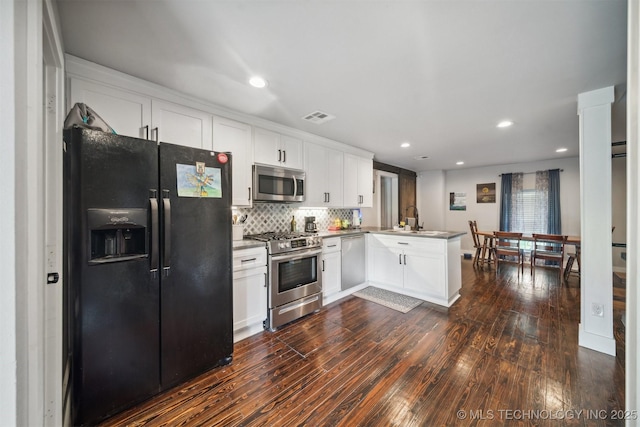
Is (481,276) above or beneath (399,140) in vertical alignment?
beneath

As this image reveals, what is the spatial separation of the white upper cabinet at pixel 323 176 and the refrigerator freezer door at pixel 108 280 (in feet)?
7.03

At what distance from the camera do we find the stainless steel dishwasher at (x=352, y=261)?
3609mm

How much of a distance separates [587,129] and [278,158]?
3.17 meters

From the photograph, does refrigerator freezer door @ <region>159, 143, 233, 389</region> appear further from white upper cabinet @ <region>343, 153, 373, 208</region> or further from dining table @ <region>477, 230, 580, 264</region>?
dining table @ <region>477, 230, 580, 264</region>

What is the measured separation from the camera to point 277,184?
311cm

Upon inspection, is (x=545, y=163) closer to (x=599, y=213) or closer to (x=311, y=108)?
(x=599, y=213)

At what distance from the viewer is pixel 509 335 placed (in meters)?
2.50

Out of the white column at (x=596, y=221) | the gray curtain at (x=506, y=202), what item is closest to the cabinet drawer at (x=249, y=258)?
the white column at (x=596, y=221)

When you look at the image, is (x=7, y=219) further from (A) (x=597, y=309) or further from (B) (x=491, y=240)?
(B) (x=491, y=240)

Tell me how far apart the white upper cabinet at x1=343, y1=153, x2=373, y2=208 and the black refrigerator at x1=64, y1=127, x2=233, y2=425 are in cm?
249

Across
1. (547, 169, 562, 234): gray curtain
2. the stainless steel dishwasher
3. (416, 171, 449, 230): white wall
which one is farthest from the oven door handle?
(547, 169, 562, 234): gray curtain

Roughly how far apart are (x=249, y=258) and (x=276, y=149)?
4.81 feet

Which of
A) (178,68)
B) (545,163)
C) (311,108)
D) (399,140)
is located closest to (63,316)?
(178,68)

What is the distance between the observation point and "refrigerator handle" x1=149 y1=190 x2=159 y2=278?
166 cm
